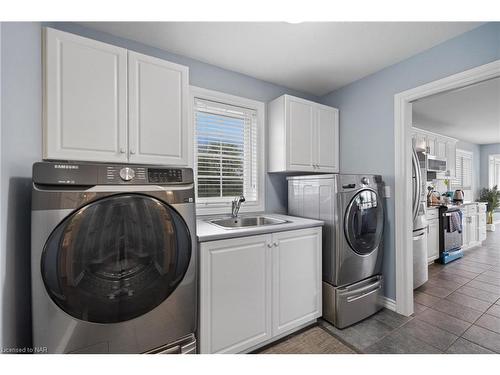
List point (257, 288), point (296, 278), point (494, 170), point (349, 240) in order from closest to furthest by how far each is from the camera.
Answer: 1. point (257, 288)
2. point (296, 278)
3. point (349, 240)
4. point (494, 170)

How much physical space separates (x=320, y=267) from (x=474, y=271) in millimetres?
3085

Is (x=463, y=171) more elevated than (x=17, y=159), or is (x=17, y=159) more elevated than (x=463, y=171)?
(x=463, y=171)

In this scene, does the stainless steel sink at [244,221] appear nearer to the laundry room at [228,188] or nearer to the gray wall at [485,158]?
the laundry room at [228,188]

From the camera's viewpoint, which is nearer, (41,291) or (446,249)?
(41,291)

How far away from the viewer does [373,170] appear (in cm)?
240

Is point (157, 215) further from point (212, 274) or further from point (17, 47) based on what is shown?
point (17, 47)

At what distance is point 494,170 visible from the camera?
648 cm

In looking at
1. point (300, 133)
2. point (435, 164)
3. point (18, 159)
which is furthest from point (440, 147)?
point (18, 159)

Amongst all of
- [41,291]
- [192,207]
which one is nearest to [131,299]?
[41,291]

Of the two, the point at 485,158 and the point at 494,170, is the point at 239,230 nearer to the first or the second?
the point at 485,158

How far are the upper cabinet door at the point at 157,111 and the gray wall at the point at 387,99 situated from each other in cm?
194

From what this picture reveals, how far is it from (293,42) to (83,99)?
1.61 meters

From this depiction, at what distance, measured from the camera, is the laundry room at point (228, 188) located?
1.08 metres

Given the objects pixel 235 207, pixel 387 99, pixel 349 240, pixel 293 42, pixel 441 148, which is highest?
pixel 293 42
